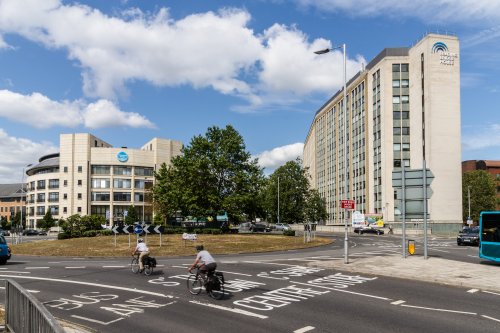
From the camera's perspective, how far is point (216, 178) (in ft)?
187

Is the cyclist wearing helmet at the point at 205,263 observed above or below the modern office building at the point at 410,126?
below

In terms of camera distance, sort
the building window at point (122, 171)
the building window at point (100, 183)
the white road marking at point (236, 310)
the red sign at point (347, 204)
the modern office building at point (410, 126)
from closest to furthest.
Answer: the white road marking at point (236, 310), the red sign at point (347, 204), the modern office building at point (410, 126), the building window at point (100, 183), the building window at point (122, 171)

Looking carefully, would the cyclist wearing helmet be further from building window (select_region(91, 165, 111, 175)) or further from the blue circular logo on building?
building window (select_region(91, 165, 111, 175))

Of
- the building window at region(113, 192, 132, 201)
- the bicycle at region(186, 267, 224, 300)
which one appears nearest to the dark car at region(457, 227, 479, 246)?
the bicycle at region(186, 267, 224, 300)

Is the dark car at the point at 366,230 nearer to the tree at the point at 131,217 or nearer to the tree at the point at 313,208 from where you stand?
the tree at the point at 313,208

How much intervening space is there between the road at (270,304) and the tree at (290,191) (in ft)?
252

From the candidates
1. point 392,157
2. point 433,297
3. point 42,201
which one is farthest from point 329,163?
point 433,297

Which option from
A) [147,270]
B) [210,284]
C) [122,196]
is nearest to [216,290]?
[210,284]

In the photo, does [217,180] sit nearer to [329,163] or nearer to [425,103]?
[425,103]

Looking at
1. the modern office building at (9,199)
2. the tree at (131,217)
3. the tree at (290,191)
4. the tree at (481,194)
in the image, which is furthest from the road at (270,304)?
the modern office building at (9,199)

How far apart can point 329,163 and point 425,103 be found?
4120cm

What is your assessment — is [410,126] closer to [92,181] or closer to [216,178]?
[216,178]

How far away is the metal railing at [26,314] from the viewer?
5.98 m

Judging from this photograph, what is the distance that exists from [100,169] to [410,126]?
2796 inches
